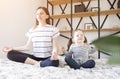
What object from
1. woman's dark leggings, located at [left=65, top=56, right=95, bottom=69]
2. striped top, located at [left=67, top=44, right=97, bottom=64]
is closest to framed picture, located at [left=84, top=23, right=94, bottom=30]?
striped top, located at [left=67, top=44, right=97, bottom=64]

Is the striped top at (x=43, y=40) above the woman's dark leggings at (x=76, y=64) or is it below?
above

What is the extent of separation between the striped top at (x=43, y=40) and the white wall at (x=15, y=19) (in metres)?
1.13

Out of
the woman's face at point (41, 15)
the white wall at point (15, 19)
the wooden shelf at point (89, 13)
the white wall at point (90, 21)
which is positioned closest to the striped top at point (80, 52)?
the woman's face at point (41, 15)

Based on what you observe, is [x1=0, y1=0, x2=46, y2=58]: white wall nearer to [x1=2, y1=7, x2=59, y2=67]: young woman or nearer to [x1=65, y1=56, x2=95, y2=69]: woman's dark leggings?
[x1=2, y1=7, x2=59, y2=67]: young woman

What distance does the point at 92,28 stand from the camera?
3.28m

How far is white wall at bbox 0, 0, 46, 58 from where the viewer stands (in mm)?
3068

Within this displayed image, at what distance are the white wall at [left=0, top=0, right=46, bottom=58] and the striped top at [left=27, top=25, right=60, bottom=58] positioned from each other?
113 centimetres

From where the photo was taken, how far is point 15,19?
128 inches

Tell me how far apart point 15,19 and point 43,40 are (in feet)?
4.47

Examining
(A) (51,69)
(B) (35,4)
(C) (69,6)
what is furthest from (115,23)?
(A) (51,69)

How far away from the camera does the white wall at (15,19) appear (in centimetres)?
307

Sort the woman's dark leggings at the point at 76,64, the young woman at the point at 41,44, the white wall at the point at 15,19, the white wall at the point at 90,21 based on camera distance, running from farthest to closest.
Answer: the white wall at the point at 90,21
the white wall at the point at 15,19
the young woman at the point at 41,44
the woman's dark leggings at the point at 76,64

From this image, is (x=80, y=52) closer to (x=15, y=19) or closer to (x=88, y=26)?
(x=88, y=26)

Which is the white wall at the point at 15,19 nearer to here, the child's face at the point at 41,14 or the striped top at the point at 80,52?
the child's face at the point at 41,14
